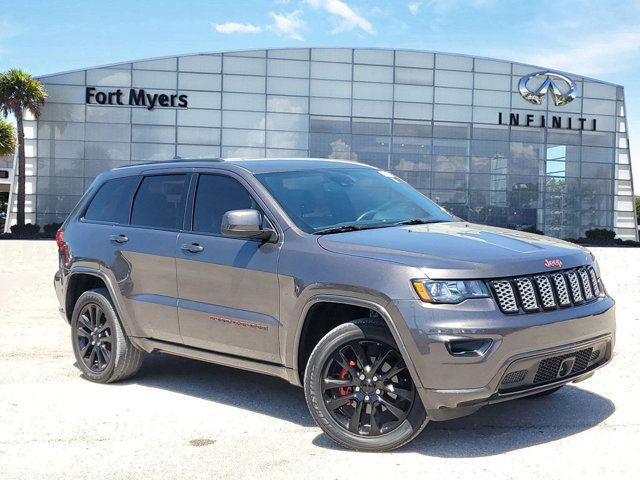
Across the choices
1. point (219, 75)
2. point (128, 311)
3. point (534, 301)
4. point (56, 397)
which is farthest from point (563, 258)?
point (219, 75)

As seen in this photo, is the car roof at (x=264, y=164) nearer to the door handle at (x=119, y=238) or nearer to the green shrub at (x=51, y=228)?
the door handle at (x=119, y=238)

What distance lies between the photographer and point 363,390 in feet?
15.4

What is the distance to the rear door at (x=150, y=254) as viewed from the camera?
5.91 metres

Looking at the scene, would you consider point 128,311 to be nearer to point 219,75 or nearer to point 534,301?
point 534,301

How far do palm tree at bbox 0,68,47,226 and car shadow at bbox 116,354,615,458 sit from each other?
3539cm

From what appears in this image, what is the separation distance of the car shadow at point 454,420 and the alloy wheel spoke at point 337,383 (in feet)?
1.23

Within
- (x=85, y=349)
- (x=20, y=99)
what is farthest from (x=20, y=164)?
(x=85, y=349)

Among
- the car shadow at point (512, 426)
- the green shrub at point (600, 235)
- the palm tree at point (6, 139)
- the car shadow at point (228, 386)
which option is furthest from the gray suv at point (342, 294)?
the green shrub at point (600, 235)

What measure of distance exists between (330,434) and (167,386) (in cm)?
218

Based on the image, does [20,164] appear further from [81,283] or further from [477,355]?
[477,355]

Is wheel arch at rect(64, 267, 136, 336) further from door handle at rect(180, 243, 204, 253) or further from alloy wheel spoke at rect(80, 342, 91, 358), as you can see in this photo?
door handle at rect(180, 243, 204, 253)

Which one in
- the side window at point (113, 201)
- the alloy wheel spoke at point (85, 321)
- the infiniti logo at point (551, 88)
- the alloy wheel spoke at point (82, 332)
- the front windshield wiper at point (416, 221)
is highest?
the infiniti logo at point (551, 88)

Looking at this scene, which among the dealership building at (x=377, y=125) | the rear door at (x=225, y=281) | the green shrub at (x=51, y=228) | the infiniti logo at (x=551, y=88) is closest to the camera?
the rear door at (x=225, y=281)

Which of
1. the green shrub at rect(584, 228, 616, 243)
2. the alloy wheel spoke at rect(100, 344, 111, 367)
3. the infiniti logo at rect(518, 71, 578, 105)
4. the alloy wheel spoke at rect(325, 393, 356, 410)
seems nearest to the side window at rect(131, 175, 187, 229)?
the alloy wheel spoke at rect(100, 344, 111, 367)
